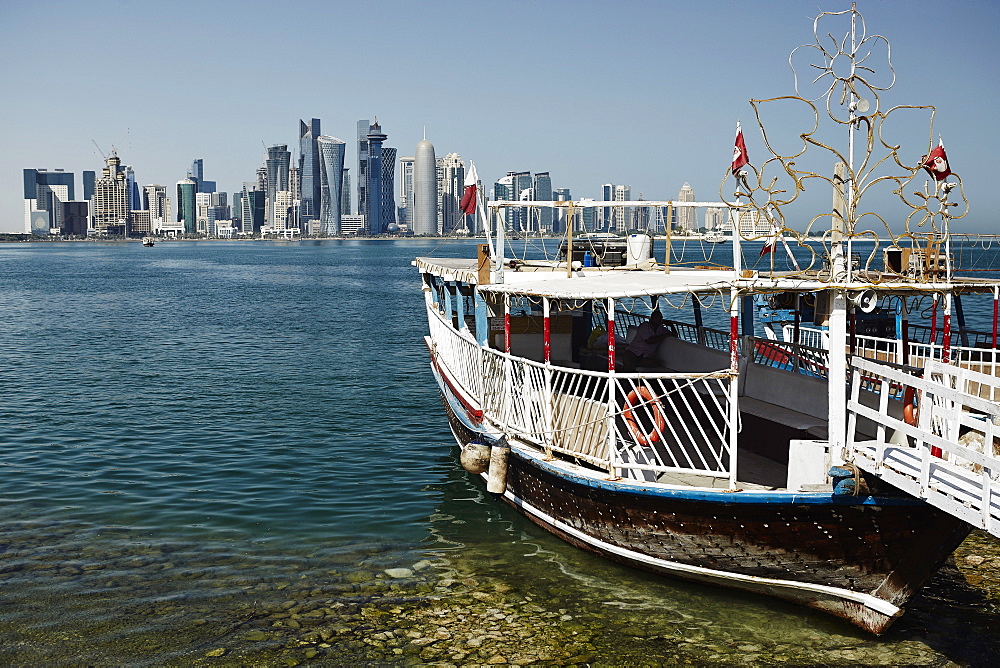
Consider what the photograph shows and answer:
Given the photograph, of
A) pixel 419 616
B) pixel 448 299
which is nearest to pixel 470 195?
pixel 448 299

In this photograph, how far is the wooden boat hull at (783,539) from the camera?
8.30 metres

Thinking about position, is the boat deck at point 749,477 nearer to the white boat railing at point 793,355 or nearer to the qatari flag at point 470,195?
the white boat railing at point 793,355

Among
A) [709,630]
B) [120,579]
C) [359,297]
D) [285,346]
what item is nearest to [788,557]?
[709,630]

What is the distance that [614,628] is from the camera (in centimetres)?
935

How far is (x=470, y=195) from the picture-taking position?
14133 millimetres

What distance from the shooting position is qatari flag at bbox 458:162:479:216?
14008mm

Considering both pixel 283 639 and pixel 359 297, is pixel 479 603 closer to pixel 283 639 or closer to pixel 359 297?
pixel 283 639

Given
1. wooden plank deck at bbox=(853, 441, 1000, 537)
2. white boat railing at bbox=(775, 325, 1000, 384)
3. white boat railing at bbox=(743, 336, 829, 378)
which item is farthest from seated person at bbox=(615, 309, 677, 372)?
wooden plank deck at bbox=(853, 441, 1000, 537)

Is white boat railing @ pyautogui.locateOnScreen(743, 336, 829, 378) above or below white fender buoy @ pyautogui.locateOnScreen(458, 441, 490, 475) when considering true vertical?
above

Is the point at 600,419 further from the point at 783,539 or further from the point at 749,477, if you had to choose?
the point at 783,539

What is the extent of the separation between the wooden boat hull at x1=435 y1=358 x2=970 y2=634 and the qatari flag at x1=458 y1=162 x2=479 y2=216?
17.1ft

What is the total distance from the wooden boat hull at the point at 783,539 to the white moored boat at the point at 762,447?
2 cm

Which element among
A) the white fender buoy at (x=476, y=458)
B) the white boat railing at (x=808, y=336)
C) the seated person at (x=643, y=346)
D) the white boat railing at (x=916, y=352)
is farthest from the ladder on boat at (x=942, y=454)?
the white boat railing at (x=808, y=336)

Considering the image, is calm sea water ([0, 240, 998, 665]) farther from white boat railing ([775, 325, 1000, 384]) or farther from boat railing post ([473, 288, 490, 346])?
white boat railing ([775, 325, 1000, 384])
